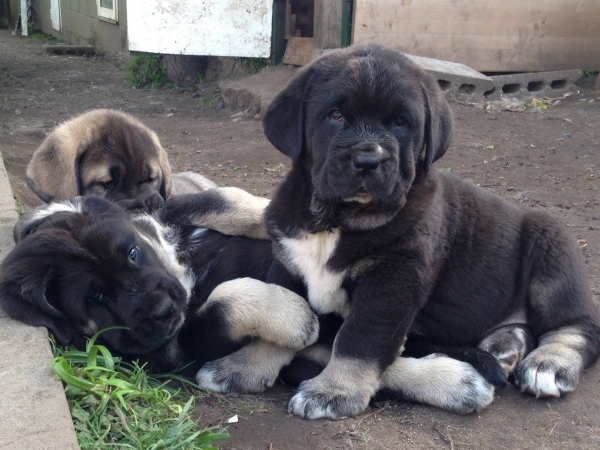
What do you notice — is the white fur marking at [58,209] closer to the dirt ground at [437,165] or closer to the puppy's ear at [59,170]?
the puppy's ear at [59,170]

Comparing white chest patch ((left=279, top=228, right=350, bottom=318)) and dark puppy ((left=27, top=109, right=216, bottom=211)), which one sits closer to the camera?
white chest patch ((left=279, top=228, right=350, bottom=318))

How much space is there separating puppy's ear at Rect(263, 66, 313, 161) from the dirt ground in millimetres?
1208

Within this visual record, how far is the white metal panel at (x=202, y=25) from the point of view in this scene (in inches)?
415

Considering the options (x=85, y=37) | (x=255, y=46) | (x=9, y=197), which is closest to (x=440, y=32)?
(x=255, y=46)

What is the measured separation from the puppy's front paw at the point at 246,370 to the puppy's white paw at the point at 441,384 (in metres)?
0.53

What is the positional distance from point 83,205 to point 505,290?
2235mm

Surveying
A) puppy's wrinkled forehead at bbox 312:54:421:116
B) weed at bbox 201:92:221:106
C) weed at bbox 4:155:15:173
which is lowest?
weed at bbox 4:155:15:173

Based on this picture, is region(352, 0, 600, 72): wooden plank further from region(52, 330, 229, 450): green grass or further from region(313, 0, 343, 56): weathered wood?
region(52, 330, 229, 450): green grass

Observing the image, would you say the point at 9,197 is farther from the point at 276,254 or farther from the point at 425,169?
the point at 425,169

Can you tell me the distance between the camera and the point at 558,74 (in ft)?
31.4

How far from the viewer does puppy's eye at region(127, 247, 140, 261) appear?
3425 mm

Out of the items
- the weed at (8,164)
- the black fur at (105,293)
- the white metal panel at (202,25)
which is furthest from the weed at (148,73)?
the black fur at (105,293)

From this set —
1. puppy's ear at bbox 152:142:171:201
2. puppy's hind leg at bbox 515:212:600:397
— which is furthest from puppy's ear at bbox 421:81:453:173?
puppy's ear at bbox 152:142:171:201

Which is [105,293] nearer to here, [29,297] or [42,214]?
[29,297]
